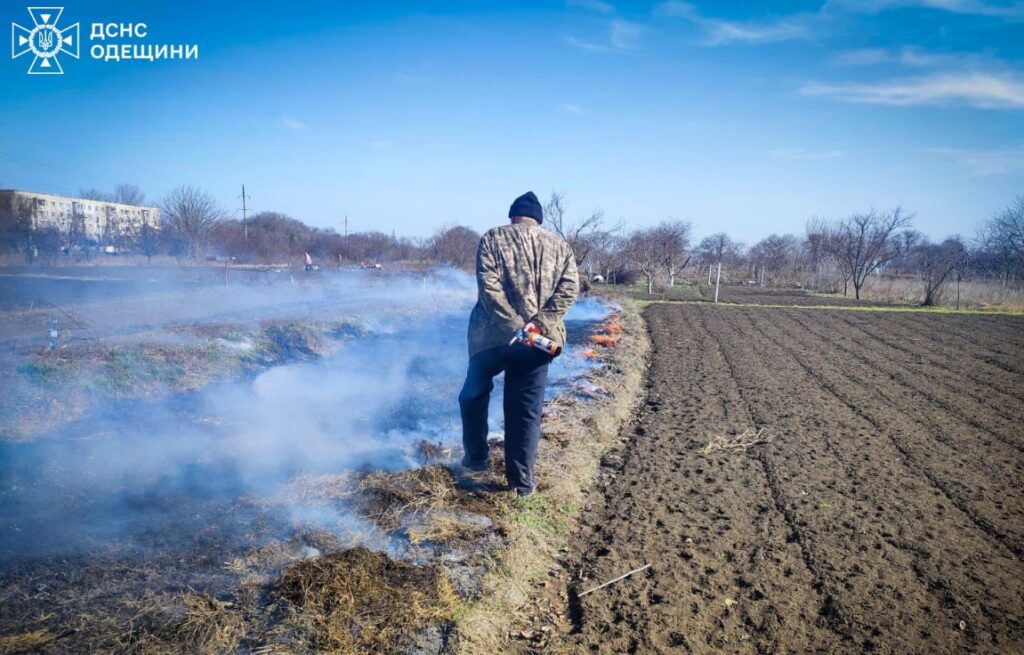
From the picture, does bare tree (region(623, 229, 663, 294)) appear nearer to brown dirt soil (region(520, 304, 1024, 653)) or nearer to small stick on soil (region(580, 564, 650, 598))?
brown dirt soil (region(520, 304, 1024, 653))

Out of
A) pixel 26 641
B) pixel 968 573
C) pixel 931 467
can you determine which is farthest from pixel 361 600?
pixel 931 467

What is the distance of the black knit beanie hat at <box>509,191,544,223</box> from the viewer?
4031mm

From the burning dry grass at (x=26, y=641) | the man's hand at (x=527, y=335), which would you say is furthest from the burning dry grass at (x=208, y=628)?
the man's hand at (x=527, y=335)

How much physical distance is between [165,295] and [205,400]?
44.8ft

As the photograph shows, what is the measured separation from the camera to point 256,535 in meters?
3.14

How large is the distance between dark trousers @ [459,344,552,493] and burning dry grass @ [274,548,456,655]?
1.13 metres

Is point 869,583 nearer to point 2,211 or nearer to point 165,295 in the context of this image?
point 165,295

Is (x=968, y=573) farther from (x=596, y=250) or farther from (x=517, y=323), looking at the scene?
(x=596, y=250)

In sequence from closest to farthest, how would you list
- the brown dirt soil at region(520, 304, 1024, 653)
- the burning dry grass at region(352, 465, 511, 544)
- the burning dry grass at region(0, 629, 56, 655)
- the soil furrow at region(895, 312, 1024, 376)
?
the burning dry grass at region(0, 629, 56, 655), the brown dirt soil at region(520, 304, 1024, 653), the burning dry grass at region(352, 465, 511, 544), the soil furrow at region(895, 312, 1024, 376)

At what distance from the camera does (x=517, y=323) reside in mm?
3754

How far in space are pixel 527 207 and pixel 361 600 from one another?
275cm

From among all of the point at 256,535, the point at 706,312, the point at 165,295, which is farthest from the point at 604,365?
the point at 165,295

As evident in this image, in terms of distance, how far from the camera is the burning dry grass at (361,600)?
7.63ft

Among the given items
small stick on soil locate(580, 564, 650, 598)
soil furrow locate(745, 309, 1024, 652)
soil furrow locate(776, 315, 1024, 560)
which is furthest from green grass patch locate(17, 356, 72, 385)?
soil furrow locate(776, 315, 1024, 560)
